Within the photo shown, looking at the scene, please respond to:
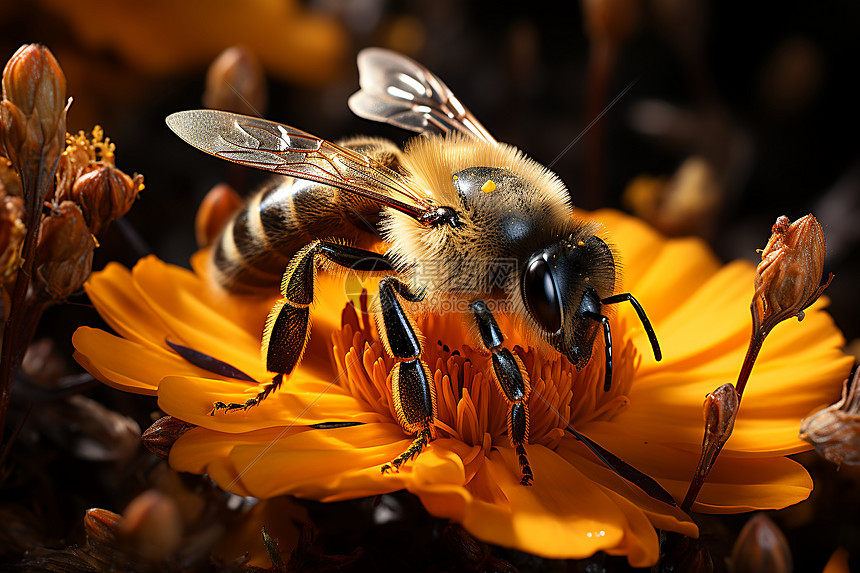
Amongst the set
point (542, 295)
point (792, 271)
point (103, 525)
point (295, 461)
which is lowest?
point (103, 525)

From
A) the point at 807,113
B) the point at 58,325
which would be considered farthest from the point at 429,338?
the point at 807,113

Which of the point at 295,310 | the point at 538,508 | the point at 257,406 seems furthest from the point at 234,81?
the point at 538,508

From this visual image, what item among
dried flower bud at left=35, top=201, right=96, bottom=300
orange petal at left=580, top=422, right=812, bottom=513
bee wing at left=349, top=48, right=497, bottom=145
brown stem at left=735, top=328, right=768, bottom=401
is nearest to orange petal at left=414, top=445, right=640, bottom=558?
orange petal at left=580, top=422, right=812, bottom=513

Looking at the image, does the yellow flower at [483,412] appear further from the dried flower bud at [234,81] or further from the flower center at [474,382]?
the dried flower bud at [234,81]

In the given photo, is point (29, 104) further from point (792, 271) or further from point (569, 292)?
point (792, 271)

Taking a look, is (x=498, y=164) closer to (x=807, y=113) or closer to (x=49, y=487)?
(x=49, y=487)

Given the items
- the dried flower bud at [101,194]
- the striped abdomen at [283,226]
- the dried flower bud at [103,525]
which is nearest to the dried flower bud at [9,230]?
the dried flower bud at [101,194]

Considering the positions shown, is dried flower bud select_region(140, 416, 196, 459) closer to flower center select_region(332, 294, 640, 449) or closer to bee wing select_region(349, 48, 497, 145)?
flower center select_region(332, 294, 640, 449)
